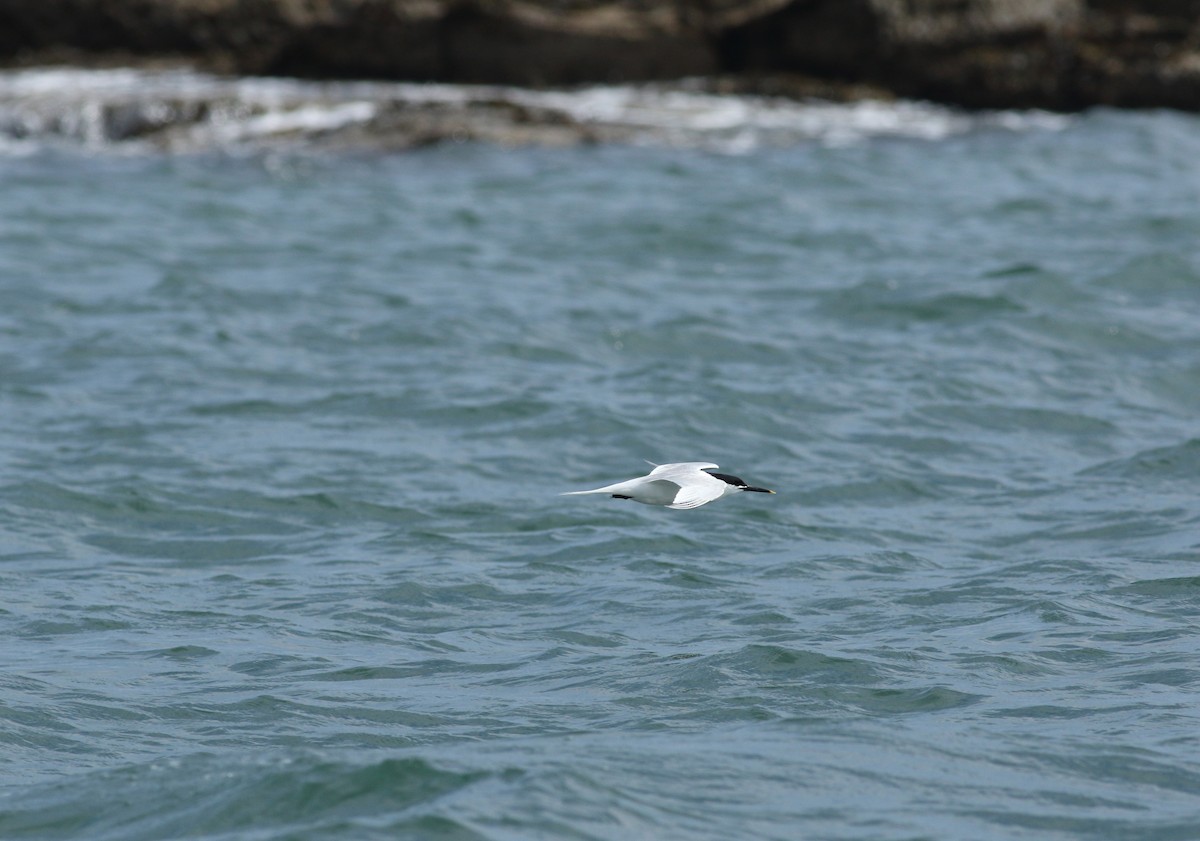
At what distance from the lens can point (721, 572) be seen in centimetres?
785

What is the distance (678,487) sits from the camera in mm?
6789

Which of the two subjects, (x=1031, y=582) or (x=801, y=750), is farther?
(x=1031, y=582)

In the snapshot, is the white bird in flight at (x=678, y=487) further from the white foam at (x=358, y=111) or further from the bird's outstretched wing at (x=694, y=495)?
the white foam at (x=358, y=111)

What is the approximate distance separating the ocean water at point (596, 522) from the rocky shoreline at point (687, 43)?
20.1ft

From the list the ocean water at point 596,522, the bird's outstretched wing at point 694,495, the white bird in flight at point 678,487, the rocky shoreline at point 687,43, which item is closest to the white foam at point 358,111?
the rocky shoreline at point 687,43

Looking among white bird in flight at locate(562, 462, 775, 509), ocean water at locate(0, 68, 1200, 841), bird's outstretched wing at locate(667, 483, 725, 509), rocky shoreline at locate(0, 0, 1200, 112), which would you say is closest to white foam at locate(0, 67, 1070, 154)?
rocky shoreline at locate(0, 0, 1200, 112)

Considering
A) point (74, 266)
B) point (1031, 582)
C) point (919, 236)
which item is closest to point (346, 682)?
point (1031, 582)

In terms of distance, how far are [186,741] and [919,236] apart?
438 inches

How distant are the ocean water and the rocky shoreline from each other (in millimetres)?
6116

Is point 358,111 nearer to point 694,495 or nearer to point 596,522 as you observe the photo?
point 596,522

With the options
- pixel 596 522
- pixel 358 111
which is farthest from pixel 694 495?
pixel 358 111

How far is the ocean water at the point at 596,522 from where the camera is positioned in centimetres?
549

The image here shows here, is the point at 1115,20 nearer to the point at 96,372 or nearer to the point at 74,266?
the point at 74,266

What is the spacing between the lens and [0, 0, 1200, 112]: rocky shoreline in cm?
2242
